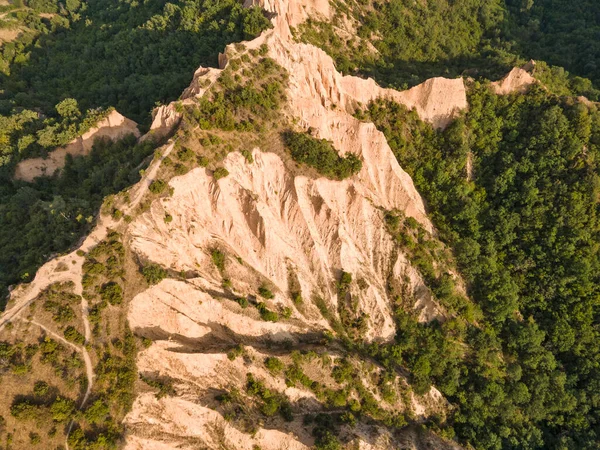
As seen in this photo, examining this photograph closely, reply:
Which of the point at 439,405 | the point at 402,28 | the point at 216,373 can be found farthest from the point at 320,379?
the point at 402,28

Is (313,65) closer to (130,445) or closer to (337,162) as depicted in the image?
(337,162)

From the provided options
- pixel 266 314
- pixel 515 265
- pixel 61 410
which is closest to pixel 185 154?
pixel 266 314

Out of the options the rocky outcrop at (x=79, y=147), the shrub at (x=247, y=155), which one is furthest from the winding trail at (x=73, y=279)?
the rocky outcrop at (x=79, y=147)

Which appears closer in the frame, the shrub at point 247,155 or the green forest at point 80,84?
the green forest at point 80,84

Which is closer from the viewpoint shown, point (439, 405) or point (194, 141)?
point (194, 141)

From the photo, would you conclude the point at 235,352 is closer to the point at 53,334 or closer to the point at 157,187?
the point at 53,334

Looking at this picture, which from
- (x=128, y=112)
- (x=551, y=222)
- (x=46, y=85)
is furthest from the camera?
(x=46, y=85)

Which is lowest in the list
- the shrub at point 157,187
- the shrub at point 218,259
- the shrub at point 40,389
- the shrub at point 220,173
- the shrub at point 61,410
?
the shrub at point 61,410

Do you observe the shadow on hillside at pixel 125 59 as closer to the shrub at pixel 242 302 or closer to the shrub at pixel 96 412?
the shrub at pixel 242 302
